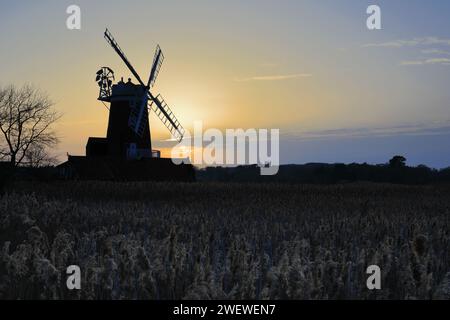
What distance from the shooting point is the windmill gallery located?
154ft

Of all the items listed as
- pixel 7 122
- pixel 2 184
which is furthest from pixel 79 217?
pixel 7 122

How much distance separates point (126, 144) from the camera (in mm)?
50188

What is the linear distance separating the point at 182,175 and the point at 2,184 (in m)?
22.4

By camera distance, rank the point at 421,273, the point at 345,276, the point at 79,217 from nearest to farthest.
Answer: the point at 421,273
the point at 345,276
the point at 79,217

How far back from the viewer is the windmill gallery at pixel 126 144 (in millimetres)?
47031

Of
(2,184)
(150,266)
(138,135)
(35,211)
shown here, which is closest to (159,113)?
(138,135)
